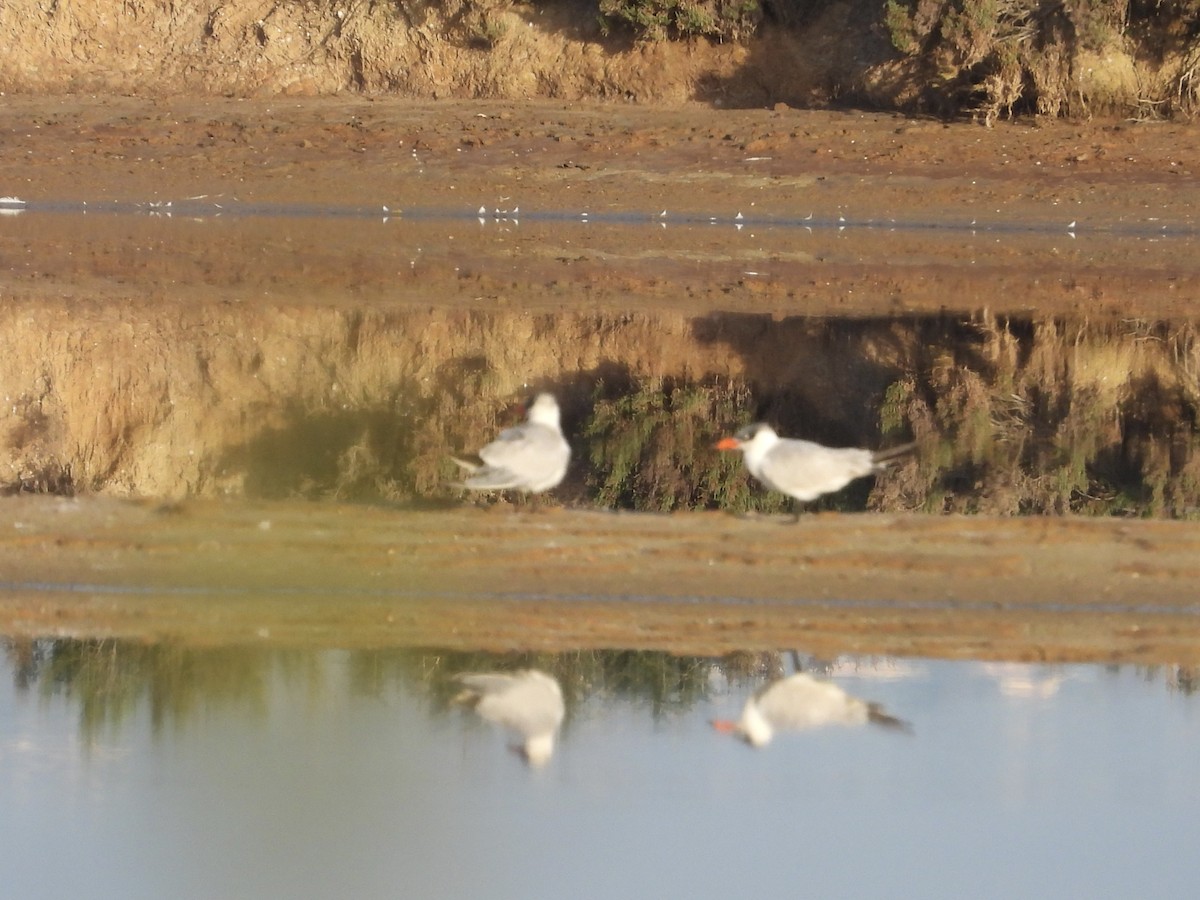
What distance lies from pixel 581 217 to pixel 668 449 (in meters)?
11.3

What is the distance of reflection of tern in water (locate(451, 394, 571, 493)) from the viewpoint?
27.7 feet

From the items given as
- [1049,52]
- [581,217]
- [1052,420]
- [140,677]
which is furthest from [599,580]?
[1049,52]

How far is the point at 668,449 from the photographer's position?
33.6 ft

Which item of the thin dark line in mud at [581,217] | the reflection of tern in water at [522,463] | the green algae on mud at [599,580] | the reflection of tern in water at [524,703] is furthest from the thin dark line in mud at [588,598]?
the thin dark line in mud at [581,217]

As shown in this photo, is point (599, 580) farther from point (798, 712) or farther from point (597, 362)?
point (597, 362)

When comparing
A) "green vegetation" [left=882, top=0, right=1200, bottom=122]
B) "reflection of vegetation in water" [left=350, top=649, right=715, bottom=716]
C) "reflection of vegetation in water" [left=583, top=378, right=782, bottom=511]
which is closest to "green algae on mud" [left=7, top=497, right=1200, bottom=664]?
"reflection of vegetation in water" [left=350, top=649, right=715, bottom=716]

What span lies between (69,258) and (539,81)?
9.84m

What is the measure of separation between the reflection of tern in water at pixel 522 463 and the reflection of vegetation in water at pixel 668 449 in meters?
0.39

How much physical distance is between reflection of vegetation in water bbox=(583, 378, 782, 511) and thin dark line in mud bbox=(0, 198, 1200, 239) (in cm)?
905

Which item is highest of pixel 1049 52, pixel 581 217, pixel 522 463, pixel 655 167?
pixel 1049 52

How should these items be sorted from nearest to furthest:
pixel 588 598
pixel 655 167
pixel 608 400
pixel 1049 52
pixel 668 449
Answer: pixel 588 598
pixel 668 449
pixel 608 400
pixel 655 167
pixel 1049 52

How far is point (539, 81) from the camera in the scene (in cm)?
2509

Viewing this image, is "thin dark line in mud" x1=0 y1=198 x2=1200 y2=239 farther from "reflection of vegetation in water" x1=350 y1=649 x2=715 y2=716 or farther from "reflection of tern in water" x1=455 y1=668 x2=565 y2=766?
"reflection of tern in water" x1=455 y1=668 x2=565 y2=766

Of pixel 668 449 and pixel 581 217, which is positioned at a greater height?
pixel 581 217
